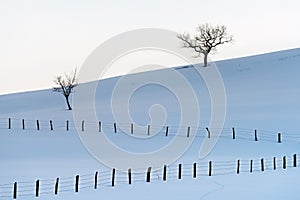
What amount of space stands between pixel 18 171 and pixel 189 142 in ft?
37.4

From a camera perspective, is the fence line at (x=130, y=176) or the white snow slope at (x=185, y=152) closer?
the white snow slope at (x=185, y=152)

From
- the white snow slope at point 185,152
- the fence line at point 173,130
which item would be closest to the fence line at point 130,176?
the white snow slope at point 185,152

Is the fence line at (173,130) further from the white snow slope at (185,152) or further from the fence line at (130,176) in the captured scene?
the fence line at (130,176)

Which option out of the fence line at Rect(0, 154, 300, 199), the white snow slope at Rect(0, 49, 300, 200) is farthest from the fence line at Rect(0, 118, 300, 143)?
the fence line at Rect(0, 154, 300, 199)

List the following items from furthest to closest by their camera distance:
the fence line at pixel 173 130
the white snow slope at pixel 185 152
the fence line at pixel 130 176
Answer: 1. the fence line at pixel 173 130
2. the fence line at pixel 130 176
3. the white snow slope at pixel 185 152

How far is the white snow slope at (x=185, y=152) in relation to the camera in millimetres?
16469

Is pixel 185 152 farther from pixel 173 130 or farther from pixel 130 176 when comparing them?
pixel 130 176

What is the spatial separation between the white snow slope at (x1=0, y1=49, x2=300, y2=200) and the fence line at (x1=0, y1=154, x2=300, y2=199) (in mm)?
43

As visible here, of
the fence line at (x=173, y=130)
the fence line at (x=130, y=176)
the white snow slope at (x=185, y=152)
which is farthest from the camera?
the fence line at (x=173, y=130)

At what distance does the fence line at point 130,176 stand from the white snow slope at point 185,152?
0.04 metres

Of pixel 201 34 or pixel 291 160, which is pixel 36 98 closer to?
pixel 201 34

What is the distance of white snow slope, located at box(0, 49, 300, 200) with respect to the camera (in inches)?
648

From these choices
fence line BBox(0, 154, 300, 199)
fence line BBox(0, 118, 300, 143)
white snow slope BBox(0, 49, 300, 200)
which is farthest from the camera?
fence line BBox(0, 118, 300, 143)

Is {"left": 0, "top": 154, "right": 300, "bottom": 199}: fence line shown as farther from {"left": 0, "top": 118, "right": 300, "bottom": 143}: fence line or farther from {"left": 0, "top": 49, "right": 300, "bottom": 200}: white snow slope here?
{"left": 0, "top": 118, "right": 300, "bottom": 143}: fence line
